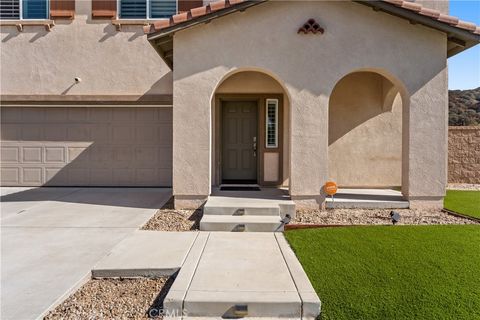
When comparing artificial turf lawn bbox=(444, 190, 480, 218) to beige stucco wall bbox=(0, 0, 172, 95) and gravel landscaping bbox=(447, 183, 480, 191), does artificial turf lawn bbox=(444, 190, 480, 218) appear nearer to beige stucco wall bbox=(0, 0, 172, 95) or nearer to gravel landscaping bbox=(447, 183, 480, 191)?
gravel landscaping bbox=(447, 183, 480, 191)

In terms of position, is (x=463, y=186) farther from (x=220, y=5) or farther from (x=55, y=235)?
(x=55, y=235)

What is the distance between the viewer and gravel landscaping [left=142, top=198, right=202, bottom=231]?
5.96 m

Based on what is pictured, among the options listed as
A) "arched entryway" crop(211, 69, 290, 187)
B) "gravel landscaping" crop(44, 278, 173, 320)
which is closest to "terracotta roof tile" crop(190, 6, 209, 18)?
"arched entryway" crop(211, 69, 290, 187)

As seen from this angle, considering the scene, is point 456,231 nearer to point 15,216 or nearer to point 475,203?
point 475,203

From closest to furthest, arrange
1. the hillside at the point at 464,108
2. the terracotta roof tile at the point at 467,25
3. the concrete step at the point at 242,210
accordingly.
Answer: the concrete step at the point at 242,210 < the terracotta roof tile at the point at 467,25 < the hillside at the point at 464,108

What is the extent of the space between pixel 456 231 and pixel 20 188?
12.2 metres

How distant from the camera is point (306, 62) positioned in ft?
23.0

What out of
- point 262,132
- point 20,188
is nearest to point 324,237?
point 262,132

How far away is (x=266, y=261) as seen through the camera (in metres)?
4.28

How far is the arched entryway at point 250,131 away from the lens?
8930mm

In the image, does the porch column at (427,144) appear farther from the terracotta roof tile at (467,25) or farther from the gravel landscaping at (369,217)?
the terracotta roof tile at (467,25)

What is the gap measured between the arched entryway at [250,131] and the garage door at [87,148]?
6.64ft

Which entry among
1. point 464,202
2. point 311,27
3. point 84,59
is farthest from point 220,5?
point 464,202

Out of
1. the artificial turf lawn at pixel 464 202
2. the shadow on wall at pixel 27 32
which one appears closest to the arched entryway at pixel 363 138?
the artificial turf lawn at pixel 464 202
